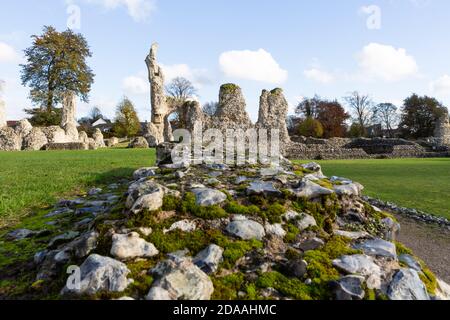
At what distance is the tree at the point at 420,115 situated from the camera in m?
51.7

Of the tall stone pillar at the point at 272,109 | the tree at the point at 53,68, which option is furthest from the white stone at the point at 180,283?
the tree at the point at 53,68

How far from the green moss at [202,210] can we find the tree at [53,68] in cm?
4297

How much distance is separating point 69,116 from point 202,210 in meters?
37.5

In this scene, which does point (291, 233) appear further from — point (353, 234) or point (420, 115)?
point (420, 115)

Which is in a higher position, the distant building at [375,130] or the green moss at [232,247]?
the distant building at [375,130]

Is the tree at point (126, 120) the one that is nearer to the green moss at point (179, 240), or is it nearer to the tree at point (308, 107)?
the tree at point (308, 107)

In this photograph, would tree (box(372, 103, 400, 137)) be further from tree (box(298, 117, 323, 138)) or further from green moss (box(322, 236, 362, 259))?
green moss (box(322, 236, 362, 259))

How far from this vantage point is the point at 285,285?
2.10 m

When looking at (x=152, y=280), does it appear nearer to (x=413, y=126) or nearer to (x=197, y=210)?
(x=197, y=210)

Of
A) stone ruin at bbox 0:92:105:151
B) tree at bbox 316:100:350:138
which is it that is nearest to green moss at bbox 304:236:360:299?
stone ruin at bbox 0:92:105:151

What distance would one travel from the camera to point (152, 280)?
6.55ft

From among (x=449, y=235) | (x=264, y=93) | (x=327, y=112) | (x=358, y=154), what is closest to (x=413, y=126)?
(x=327, y=112)

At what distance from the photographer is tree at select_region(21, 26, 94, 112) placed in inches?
1569
